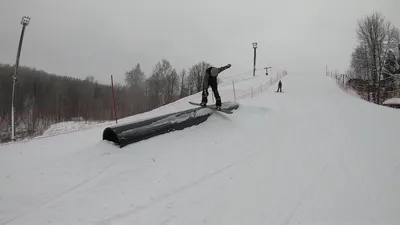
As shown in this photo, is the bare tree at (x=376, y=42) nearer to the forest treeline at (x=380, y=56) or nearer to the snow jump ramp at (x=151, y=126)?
the forest treeline at (x=380, y=56)

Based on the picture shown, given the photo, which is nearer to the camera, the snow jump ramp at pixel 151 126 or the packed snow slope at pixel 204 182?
the packed snow slope at pixel 204 182

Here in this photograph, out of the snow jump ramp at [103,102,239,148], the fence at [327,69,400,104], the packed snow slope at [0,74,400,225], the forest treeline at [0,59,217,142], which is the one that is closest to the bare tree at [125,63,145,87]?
the forest treeline at [0,59,217,142]

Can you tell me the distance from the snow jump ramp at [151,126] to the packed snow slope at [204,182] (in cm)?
21

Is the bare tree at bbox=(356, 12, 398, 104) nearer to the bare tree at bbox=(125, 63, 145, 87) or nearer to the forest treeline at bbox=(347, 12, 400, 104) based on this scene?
the forest treeline at bbox=(347, 12, 400, 104)

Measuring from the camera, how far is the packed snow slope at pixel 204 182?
3.24 m

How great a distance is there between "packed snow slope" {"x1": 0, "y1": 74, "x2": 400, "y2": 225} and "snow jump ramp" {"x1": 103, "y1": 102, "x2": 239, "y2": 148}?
0.21m

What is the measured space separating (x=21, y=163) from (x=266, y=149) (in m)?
5.28

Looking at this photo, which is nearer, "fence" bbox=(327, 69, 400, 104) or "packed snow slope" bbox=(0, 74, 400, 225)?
"packed snow slope" bbox=(0, 74, 400, 225)

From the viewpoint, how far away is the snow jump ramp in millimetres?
5516

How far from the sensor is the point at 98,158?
483cm

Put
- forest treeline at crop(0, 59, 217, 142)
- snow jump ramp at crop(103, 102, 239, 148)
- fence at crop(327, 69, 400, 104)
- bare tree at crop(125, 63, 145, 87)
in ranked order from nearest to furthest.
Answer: snow jump ramp at crop(103, 102, 239, 148)
forest treeline at crop(0, 59, 217, 142)
fence at crop(327, 69, 400, 104)
bare tree at crop(125, 63, 145, 87)

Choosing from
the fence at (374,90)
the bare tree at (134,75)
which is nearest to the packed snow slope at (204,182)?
the fence at (374,90)

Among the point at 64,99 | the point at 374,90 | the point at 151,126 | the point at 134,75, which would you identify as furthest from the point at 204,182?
the point at 134,75

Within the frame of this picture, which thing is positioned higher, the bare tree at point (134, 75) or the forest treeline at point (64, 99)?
the bare tree at point (134, 75)
